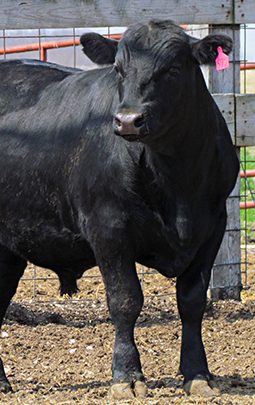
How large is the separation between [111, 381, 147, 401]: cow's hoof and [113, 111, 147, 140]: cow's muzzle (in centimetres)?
136

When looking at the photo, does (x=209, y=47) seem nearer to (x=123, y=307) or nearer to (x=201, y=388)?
(x=123, y=307)

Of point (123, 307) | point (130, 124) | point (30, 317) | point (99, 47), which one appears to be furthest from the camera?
point (30, 317)

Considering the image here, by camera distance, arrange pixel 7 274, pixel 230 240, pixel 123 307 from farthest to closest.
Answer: pixel 230 240 < pixel 7 274 < pixel 123 307

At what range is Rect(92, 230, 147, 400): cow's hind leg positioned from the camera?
3346 millimetres

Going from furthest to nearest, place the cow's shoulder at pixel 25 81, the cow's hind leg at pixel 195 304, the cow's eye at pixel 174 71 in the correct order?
the cow's shoulder at pixel 25 81, the cow's hind leg at pixel 195 304, the cow's eye at pixel 174 71

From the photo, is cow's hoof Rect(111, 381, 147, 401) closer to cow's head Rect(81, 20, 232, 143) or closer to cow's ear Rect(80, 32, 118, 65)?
cow's head Rect(81, 20, 232, 143)

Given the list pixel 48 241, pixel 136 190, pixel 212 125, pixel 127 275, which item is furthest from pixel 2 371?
pixel 212 125

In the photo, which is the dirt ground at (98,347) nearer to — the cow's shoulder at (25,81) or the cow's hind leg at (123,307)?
the cow's hind leg at (123,307)

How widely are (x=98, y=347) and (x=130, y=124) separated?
2.24m

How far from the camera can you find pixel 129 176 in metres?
3.33

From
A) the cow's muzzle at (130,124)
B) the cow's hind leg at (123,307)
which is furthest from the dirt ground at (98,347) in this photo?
the cow's muzzle at (130,124)

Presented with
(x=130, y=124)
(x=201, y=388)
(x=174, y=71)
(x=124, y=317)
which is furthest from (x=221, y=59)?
(x=201, y=388)

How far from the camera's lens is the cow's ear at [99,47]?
3477 mm

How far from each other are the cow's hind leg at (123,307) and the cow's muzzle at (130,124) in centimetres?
66
